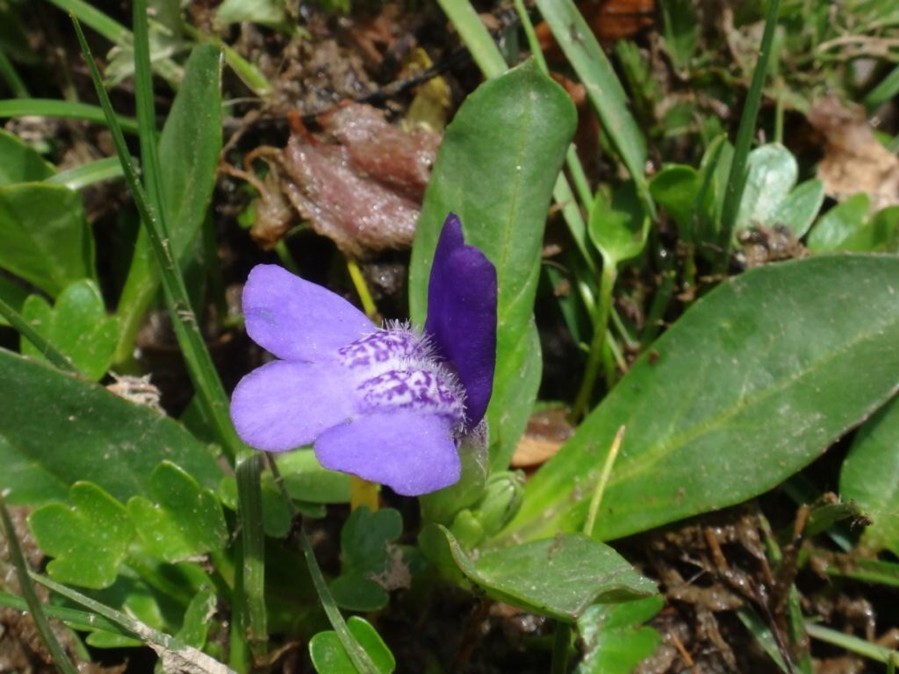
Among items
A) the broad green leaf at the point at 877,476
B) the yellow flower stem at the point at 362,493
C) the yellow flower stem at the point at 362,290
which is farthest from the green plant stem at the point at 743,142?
the yellow flower stem at the point at 362,493

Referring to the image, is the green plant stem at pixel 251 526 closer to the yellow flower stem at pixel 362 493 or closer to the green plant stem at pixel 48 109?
the yellow flower stem at pixel 362 493

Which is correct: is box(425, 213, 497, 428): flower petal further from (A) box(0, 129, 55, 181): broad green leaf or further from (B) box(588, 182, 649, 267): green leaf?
(A) box(0, 129, 55, 181): broad green leaf

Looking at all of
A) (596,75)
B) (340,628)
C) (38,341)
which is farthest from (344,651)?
(596,75)

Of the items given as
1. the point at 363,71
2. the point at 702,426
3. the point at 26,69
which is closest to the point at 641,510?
the point at 702,426

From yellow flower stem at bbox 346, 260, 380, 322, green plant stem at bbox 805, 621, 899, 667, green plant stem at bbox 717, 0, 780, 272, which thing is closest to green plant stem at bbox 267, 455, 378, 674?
yellow flower stem at bbox 346, 260, 380, 322

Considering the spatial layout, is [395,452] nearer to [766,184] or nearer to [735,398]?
[735,398]

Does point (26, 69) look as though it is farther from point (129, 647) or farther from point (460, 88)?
point (129, 647)

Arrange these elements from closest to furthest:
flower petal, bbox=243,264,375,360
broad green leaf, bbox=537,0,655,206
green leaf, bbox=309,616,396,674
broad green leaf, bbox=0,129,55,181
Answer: flower petal, bbox=243,264,375,360 < green leaf, bbox=309,616,396,674 < broad green leaf, bbox=0,129,55,181 < broad green leaf, bbox=537,0,655,206

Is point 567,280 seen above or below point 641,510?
above
